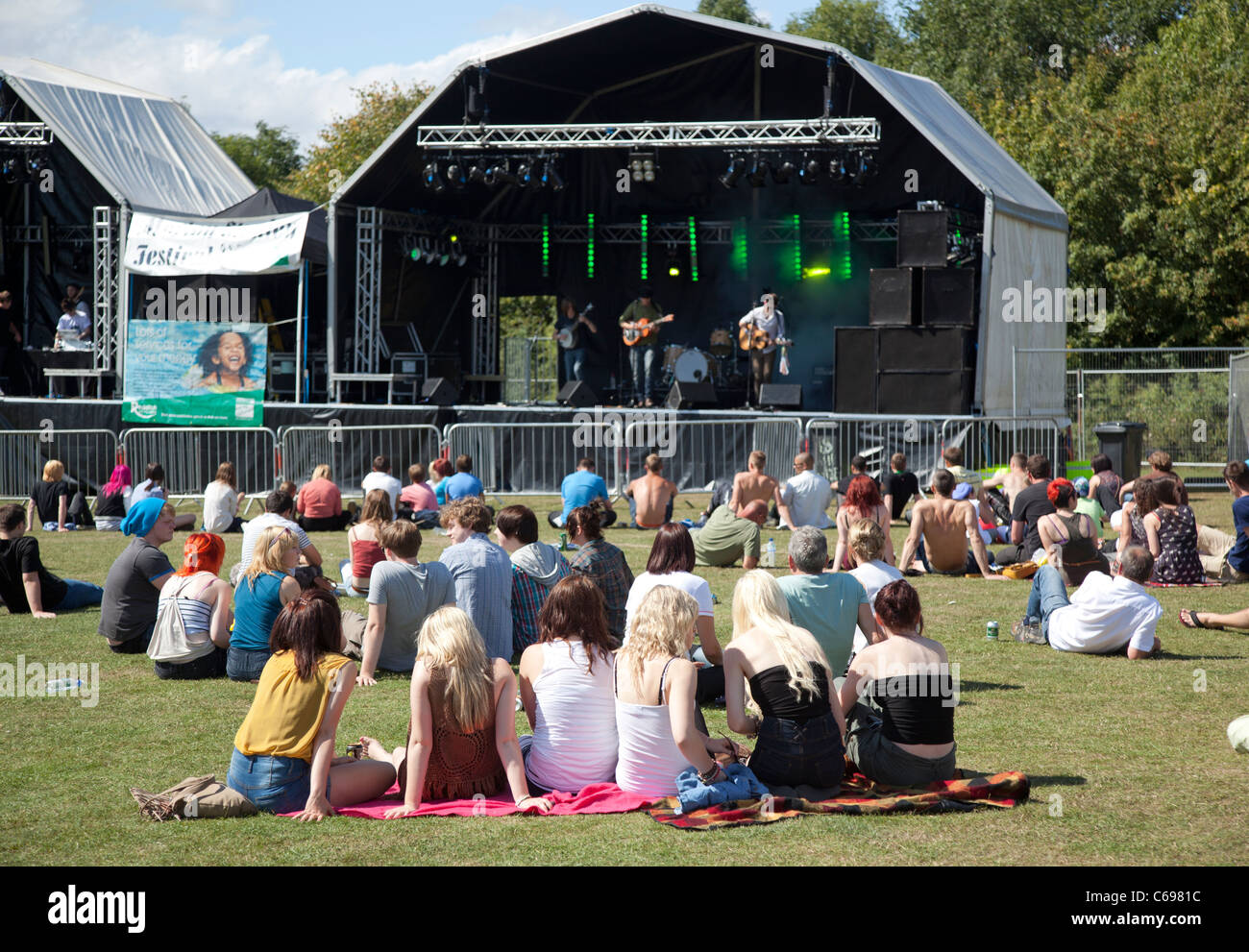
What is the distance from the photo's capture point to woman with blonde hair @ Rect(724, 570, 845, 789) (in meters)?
5.37

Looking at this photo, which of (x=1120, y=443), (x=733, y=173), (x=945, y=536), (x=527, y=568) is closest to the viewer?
(x=527, y=568)

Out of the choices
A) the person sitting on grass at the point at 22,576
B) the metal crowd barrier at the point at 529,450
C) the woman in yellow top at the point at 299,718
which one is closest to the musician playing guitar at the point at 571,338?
the metal crowd barrier at the point at 529,450

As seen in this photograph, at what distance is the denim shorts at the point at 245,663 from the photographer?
25.5 feet

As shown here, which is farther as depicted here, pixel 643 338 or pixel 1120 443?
pixel 643 338

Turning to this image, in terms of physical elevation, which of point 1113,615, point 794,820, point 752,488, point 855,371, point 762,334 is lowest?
point 794,820

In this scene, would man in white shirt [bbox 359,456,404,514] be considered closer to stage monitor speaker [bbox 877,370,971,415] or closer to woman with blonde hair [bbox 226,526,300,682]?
woman with blonde hair [bbox 226,526,300,682]

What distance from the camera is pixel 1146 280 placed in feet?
96.9

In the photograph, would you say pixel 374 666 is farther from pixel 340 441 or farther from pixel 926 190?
pixel 926 190

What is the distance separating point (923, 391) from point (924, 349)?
60 cm

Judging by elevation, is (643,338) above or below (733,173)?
below

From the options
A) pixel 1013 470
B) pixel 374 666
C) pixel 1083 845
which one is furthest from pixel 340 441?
pixel 1083 845

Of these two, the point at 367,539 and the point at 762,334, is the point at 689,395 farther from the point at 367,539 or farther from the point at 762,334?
the point at 367,539

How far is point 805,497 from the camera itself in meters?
14.2

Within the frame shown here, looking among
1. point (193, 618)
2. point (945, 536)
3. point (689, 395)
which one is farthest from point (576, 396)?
point (193, 618)
